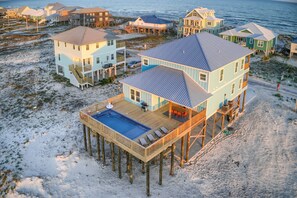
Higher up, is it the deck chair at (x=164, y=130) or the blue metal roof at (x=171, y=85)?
the blue metal roof at (x=171, y=85)

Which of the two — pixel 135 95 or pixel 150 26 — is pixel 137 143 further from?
pixel 150 26

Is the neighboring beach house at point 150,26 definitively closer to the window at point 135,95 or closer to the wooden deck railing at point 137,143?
the window at point 135,95

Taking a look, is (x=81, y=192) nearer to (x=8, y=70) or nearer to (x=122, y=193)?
(x=122, y=193)

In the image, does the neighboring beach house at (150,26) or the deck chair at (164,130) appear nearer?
the deck chair at (164,130)

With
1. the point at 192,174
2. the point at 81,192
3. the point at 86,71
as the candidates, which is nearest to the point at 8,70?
the point at 86,71

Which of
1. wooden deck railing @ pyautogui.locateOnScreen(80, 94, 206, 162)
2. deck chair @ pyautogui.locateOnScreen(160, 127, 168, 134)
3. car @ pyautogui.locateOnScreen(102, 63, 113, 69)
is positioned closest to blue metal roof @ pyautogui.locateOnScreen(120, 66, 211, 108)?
wooden deck railing @ pyautogui.locateOnScreen(80, 94, 206, 162)


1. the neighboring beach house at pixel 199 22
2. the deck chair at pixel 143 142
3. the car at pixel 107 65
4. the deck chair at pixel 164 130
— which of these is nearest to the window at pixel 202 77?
the deck chair at pixel 164 130

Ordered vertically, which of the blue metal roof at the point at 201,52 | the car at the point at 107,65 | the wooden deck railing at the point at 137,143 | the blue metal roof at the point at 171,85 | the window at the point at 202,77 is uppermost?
the blue metal roof at the point at 201,52
